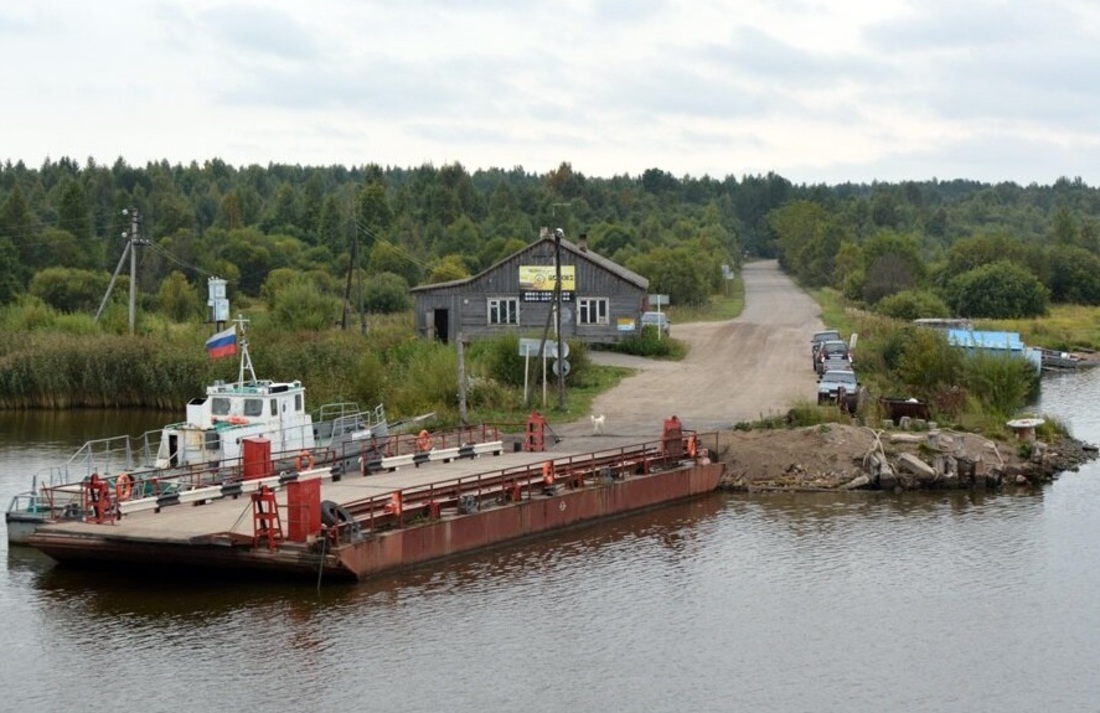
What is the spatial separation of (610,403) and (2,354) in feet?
93.1

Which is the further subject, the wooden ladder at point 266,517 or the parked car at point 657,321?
the parked car at point 657,321

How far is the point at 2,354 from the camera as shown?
63.2 metres

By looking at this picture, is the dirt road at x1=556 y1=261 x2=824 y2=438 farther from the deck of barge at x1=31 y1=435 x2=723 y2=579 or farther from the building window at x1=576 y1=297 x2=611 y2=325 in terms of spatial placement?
the deck of barge at x1=31 y1=435 x2=723 y2=579

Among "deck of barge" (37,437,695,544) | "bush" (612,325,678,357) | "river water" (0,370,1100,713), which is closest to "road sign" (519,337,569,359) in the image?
"deck of barge" (37,437,695,544)

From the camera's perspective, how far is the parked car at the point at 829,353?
5494 centimetres

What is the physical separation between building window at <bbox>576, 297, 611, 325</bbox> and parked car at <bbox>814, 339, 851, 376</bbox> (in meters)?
12.0

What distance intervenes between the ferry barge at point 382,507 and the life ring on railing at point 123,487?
52cm

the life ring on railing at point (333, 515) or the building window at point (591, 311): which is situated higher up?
the building window at point (591, 311)

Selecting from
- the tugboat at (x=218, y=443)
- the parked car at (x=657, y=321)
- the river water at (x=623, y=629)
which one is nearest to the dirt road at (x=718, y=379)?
the parked car at (x=657, y=321)

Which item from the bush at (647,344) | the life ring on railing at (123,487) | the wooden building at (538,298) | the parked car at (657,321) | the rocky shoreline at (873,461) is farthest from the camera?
the parked car at (657,321)

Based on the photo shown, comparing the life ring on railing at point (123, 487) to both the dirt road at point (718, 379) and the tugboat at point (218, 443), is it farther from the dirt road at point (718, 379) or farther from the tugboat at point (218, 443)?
the dirt road at point (718, 379)

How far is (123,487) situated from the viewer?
3222 cm

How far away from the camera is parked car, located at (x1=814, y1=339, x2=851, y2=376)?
54.9m

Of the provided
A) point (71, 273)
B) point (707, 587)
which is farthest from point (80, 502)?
point (71, 273)
